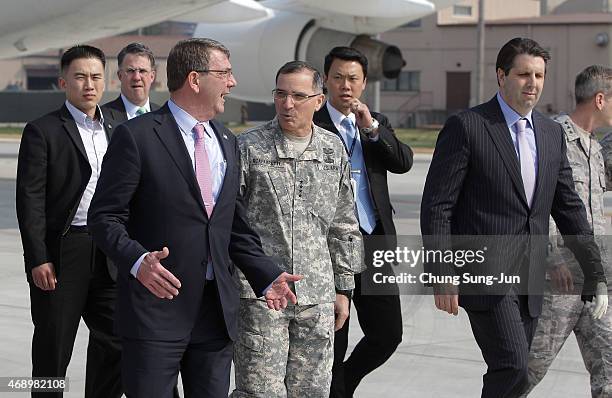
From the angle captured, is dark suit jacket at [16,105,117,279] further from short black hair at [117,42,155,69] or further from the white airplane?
the white airplane

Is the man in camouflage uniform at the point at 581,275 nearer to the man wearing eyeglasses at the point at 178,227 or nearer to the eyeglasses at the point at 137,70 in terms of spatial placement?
the man wearing eyeglasses at the point at 178,227

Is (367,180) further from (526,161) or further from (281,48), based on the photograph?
(281,48)

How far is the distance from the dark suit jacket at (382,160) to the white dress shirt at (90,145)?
1044mm

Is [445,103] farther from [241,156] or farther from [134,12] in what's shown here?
[241,156]

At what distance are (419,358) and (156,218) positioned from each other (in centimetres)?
339

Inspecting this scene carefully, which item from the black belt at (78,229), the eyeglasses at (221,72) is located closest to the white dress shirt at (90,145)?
the black belt at (78,229)

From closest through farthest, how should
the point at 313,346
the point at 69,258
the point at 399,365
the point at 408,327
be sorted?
the point at 313,346 → the point at 69,258 → the point at 399,365 → the point at 408,327

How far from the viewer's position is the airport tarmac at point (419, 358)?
6.41m

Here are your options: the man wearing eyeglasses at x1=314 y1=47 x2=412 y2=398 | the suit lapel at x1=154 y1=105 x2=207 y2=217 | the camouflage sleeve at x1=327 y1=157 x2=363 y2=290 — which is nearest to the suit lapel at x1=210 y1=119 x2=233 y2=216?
the suit lapel at x1=154 y1=105 x2=207 y2=217

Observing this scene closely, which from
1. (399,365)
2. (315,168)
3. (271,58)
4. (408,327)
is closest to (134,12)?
(271,58)

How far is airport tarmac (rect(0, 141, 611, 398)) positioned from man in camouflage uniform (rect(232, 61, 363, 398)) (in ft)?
5.39

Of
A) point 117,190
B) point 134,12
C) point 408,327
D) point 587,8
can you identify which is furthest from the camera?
point 587,8

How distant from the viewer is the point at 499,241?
16.2 feet

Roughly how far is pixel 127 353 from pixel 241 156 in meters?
0.97
